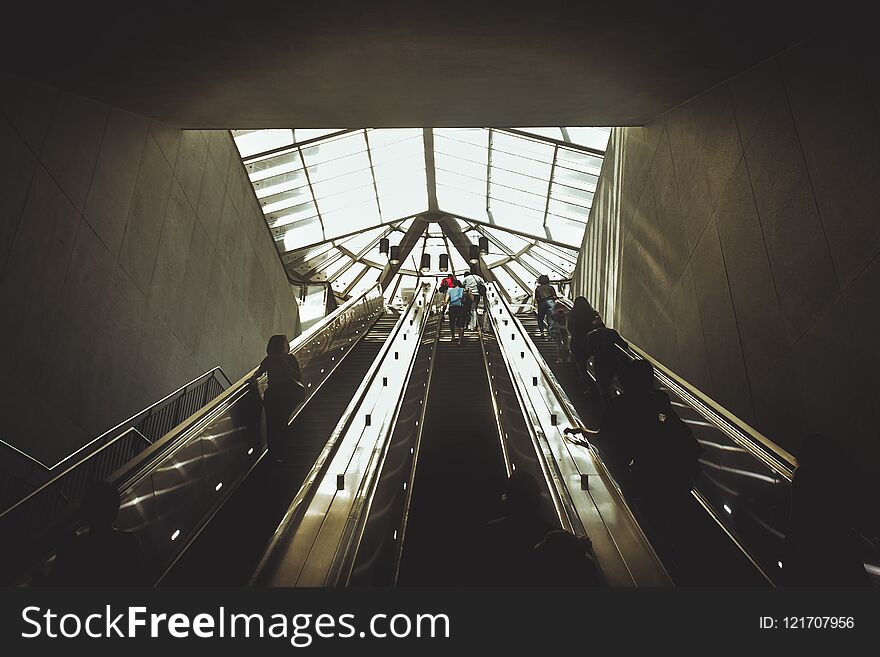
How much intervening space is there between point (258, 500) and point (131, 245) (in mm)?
4956

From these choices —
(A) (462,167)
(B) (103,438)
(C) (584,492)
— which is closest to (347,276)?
(A) (462,167)

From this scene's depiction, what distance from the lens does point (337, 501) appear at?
15.9 ft

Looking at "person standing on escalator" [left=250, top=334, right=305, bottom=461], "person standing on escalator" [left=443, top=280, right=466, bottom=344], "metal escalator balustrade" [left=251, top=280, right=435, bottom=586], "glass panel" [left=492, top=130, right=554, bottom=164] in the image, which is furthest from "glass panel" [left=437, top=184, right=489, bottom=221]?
"person standing on escalator" [left=250, top=334, right=305, bottom=461]

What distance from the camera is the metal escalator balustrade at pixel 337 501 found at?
3.85 meters

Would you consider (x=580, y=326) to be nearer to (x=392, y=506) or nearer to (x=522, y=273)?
(x=392, y=506)

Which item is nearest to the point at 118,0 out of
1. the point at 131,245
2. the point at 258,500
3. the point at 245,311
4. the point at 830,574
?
the point at 131,245

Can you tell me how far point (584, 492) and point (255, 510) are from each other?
9.69 feet

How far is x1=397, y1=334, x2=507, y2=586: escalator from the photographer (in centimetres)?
429

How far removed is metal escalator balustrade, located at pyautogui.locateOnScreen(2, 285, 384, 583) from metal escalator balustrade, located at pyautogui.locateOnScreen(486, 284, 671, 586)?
115 inches

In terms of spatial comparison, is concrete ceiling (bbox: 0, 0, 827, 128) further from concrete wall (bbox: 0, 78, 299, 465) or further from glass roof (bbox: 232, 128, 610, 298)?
glass roof (bbox: 232, 128, 610, 298)

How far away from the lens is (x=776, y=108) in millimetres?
5781

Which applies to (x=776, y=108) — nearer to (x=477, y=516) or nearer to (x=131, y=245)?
(x=477, y=516)

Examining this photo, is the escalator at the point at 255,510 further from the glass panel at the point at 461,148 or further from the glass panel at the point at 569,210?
the glass panel at the point at 569,210

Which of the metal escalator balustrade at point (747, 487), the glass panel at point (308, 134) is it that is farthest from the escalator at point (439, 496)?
the glass panel at point (308, 134)
